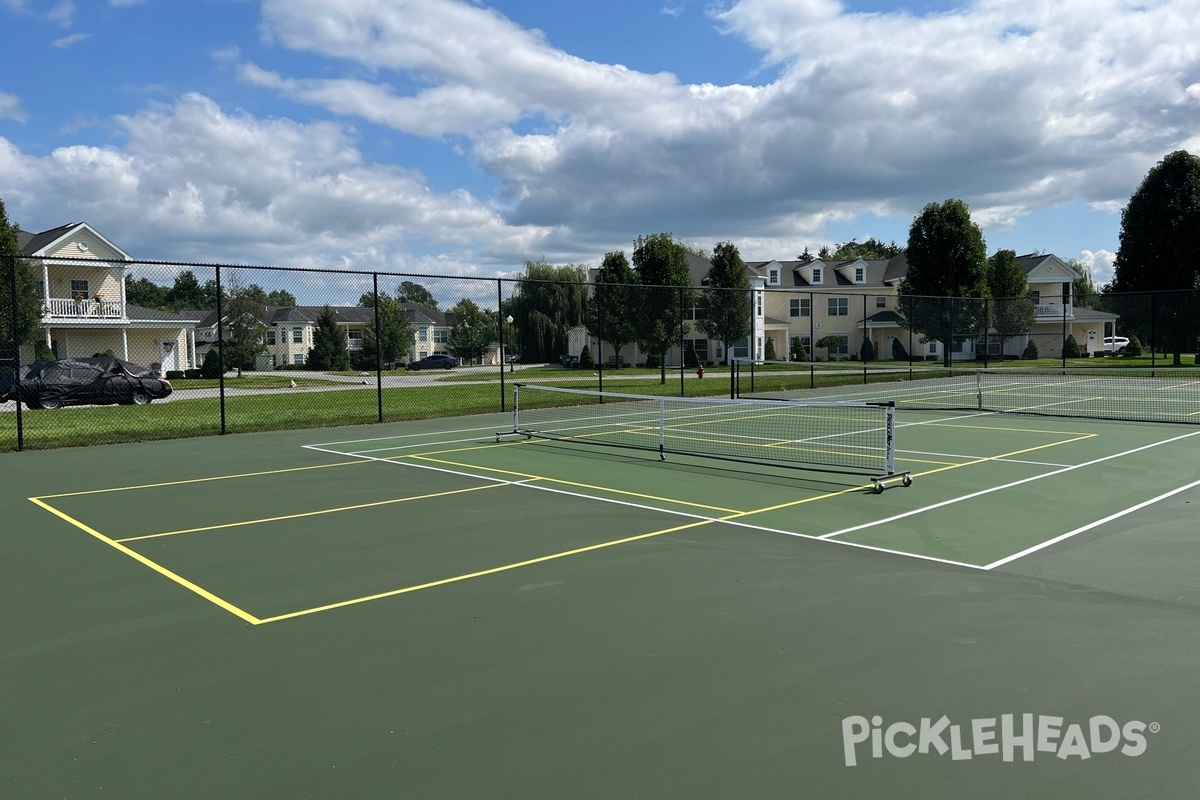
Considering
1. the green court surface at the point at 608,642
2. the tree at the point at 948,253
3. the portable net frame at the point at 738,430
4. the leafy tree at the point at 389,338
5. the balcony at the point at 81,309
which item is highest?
the tree at the point at 948,253

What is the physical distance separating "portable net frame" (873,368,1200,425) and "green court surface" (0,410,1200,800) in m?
10.4

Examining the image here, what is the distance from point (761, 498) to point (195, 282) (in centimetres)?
12036

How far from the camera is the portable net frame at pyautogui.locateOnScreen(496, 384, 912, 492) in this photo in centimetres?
1193

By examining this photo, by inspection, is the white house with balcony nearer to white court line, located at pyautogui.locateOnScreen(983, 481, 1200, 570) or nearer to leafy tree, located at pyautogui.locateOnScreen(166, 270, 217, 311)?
white court line, located at pyautogui.locateOnScreen(983, 481, 1200, 570)

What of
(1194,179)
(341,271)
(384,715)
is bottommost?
(384,715)

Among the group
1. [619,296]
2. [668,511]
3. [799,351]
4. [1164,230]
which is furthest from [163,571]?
[799,351]

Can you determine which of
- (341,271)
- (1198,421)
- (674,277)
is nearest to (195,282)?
(674,277)

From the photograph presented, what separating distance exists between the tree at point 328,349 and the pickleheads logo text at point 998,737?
51.3m

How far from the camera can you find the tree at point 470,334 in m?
60.3

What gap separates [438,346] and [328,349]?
101 ft

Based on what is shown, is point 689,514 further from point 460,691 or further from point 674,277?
point 674,277

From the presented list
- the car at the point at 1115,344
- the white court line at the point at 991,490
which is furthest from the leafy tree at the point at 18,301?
the car at the point at 1115,344

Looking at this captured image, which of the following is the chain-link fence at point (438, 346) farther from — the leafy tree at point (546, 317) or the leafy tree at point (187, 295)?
the leafy tree at point (187, 295)

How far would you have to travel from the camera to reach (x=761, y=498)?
9.75 m
